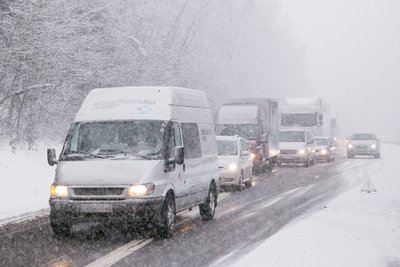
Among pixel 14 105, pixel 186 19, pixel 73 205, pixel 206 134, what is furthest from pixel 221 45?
pixel 73 205

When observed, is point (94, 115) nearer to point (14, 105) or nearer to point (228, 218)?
point (228, 218)

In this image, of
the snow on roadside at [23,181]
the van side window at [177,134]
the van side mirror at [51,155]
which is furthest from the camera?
the snow on roadside at [23,181]

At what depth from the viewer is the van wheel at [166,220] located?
1021 cm

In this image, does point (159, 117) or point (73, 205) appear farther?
point (159, 117)

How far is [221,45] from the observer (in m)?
55.2

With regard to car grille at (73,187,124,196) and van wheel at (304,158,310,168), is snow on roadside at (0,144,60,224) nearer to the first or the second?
car grille at (73,187,124,196)

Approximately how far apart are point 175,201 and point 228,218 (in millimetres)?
2716

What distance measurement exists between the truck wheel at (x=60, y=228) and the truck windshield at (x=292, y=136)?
2418cm

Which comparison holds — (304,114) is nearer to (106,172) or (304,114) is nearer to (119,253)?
(106,172)

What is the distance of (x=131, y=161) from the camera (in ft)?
33.0

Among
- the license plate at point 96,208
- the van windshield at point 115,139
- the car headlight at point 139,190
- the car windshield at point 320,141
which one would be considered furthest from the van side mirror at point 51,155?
the car windshield at point 320,141

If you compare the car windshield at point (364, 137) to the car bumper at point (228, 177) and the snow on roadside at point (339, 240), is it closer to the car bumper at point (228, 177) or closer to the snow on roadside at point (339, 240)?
the car bumper at point (228, 177)

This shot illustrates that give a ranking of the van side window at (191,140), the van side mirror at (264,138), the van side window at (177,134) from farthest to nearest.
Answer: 1. the van side mirror at (264,138)
2. the van side window at (191,140)
3. the van side window at (177,134)

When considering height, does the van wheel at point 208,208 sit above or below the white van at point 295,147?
below
